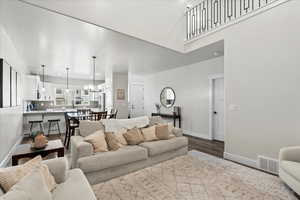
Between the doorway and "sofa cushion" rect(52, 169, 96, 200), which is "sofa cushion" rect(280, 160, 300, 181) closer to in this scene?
"sofa cushion" rect(52, 169, 96, 200)

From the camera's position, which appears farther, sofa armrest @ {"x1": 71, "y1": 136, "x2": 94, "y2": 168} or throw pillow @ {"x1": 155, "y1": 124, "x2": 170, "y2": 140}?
throw pillow @ {"x1": 155, "y1": 124, "x2": 170, "y2": 140}

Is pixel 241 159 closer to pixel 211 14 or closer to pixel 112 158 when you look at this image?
pixel 112 158

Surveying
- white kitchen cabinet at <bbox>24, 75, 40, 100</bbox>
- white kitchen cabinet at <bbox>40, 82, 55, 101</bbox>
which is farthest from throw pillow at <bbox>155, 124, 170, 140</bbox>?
white kitchen cabinet at <bbox>40, 82, 55, 101</bbox>

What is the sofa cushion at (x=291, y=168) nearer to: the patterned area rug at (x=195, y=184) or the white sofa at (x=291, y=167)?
the white sofa at (x=291, y=167)

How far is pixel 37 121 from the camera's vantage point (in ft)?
16.8

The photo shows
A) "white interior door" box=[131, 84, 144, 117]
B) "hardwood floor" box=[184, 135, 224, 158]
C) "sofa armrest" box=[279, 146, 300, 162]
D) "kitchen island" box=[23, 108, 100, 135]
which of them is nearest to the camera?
"sofa armrest" box=[279, 146, 300, 162]

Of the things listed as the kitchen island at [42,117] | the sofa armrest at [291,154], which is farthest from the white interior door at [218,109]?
the kitchen island at [42,117]

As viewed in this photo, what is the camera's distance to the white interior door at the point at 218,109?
15.2 ft

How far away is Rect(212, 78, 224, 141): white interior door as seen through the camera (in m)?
4.63

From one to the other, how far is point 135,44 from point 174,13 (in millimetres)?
1479

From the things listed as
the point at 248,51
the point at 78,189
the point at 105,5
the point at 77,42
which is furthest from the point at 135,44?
the point at 78,189

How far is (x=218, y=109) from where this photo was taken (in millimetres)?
4734

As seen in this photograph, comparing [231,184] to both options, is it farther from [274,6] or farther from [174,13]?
[174,13]

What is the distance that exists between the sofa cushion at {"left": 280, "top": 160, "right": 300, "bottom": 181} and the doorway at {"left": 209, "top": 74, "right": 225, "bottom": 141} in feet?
8.50
